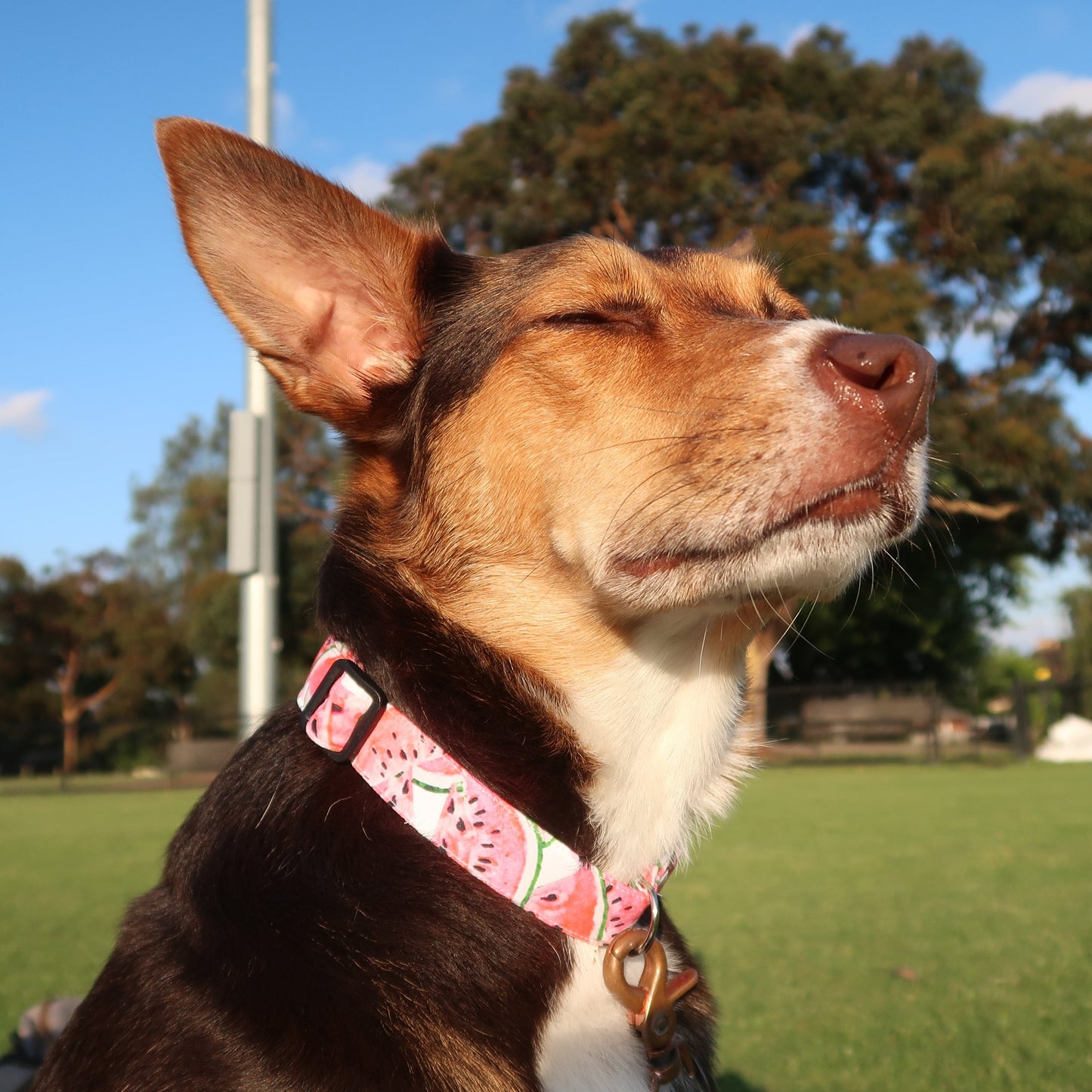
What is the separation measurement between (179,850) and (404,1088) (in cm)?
74

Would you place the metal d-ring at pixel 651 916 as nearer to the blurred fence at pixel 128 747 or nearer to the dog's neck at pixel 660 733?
the dog's neck at pixel 660 733

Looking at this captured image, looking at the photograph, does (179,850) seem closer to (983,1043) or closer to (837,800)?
(983,1043)

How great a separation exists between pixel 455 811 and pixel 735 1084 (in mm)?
2377

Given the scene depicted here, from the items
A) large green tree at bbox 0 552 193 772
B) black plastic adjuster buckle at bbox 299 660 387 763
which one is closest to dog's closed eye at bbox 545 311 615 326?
black plastic adjuster buckle at bbox 299 660 387 763

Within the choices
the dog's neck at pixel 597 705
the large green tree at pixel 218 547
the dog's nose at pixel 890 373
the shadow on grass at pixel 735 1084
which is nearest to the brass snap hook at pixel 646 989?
the dog's neck at pixel 597 705

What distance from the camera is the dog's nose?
2.15 meters

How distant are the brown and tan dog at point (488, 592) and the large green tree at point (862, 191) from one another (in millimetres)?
20434

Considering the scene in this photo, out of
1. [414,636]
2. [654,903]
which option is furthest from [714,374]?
[654,903]

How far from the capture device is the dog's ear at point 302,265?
7.79ft

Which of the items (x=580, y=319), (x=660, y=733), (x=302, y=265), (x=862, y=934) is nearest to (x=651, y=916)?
(x=660, y=733)

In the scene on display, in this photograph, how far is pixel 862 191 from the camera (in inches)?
1049

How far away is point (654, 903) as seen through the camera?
2332mm

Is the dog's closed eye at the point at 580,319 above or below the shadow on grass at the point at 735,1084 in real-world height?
above

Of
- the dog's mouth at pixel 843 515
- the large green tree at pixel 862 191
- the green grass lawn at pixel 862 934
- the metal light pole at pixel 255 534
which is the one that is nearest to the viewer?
the dog's mouth at pixel 843 515
